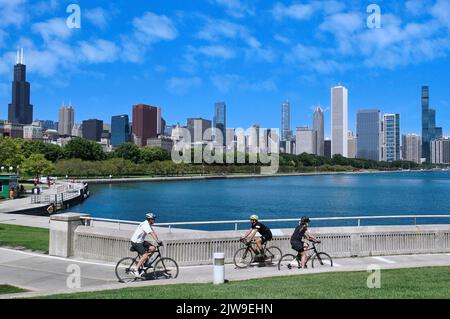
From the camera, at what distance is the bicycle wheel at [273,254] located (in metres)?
14.8

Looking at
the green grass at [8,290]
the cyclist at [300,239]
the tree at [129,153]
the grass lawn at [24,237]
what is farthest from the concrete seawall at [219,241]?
the tree at [129,153]

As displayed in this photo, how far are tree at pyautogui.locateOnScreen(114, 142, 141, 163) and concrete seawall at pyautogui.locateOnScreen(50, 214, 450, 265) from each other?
179095 mm

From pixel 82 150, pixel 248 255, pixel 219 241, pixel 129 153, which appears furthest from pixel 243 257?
pixel 129 153

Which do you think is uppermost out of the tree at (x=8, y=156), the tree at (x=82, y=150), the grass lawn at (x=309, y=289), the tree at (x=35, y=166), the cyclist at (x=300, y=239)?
the tree at (x=82, y=150)

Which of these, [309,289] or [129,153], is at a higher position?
[129,153]

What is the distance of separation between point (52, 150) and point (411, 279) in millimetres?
161482

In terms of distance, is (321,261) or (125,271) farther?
(321,261)

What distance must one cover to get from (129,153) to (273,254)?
601 feet

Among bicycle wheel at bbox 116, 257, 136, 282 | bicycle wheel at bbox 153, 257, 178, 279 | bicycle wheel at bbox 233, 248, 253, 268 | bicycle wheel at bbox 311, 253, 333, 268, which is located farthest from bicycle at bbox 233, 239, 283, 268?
bicycle wheel at bbox 116, 257, 136, 282

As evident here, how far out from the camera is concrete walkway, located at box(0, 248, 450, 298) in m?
11.6

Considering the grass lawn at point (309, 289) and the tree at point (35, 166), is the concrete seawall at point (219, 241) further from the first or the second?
the tree at point (35, 166)

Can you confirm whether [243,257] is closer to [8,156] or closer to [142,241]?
[142,241]

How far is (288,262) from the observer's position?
48.6ft

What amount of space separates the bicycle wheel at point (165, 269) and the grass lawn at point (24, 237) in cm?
580
